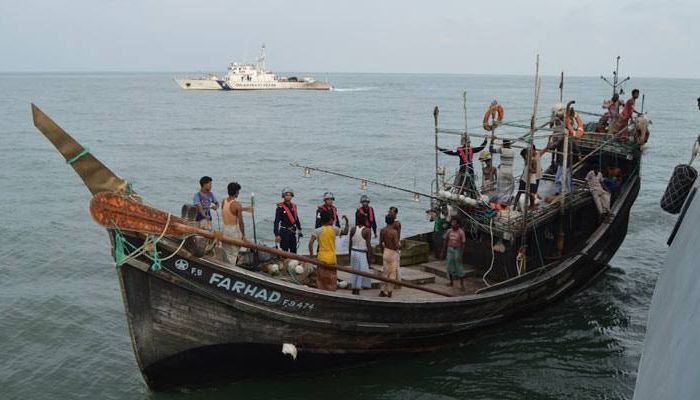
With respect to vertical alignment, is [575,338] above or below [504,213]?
below

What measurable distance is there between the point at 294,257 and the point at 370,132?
45.1 meters

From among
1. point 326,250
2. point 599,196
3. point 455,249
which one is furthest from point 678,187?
point 326,250

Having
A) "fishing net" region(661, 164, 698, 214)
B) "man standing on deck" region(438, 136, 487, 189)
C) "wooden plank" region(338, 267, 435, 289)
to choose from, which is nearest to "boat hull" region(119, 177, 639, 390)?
"wooden plank" region(338, 267, 435, 289)

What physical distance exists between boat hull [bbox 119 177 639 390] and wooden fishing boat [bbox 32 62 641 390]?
0.02 metres

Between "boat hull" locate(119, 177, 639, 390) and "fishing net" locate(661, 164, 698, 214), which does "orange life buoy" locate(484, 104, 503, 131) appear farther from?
"fishing net" locate(661, 164, 698, 214)

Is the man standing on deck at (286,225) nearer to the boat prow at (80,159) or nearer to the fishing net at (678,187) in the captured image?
the boat prow at (80,159)

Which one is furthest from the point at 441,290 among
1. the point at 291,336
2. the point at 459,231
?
the point at 291,336

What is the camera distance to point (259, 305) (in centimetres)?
1011

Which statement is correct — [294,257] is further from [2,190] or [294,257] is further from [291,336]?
[2,190]

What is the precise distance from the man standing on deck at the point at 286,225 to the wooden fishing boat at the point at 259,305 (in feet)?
2.44

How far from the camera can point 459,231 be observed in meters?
12.3

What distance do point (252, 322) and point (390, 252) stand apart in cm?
266

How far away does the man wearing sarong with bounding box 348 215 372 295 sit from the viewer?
11148 mm

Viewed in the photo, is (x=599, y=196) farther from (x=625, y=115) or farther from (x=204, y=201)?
(x=204, y=201)
